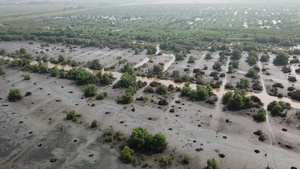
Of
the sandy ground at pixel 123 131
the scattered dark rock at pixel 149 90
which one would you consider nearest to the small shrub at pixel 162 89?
the scattered dark rock at pixel 149 90

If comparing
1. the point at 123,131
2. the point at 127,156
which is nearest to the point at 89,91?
the point at 123,131

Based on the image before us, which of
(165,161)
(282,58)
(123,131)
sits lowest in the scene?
(165,161)

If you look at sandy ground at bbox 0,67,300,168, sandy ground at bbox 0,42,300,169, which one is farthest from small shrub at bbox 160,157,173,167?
sandy ground at bbox 0,67,300,168

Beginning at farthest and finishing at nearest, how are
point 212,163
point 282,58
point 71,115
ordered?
point 282,58 < point 71,115 < point 212,163

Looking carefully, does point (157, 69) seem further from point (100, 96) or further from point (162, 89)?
point (100, 96)

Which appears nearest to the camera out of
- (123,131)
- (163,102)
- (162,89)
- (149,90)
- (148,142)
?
(148,142)

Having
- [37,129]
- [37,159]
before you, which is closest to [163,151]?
[37,159]

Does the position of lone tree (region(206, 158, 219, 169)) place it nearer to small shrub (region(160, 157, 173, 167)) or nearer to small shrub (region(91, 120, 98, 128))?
small shrub (region(160, 157, 173, 167))

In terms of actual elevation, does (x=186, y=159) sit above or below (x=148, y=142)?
below

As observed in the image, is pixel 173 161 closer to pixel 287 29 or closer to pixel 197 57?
pixel 197 57
